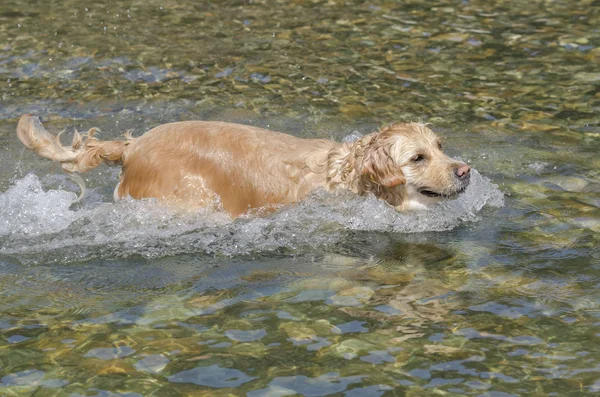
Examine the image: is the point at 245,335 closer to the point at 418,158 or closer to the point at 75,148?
the point at 418,158

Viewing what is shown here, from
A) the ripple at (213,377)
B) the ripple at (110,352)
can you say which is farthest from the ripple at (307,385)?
the ripple at (110,352)

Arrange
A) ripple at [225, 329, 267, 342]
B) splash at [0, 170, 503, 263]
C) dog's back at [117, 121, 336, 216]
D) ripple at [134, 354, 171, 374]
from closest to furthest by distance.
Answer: ripple at [134, 354, 171, 374]
ripple at [225, 329, 267, 342]
splash at [0, 170, 503, 263]
dog's back at [117, 121, 336, 216]

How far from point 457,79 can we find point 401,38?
1622 mm

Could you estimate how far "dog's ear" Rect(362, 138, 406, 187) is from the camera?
24.1 ft

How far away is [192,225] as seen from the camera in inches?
294

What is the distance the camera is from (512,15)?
13094 millimetres

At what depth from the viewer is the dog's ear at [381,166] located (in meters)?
7.35

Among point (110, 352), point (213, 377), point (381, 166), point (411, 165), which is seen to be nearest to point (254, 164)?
point (381, 166)

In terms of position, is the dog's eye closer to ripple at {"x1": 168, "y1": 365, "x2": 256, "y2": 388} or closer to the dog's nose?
the dog's nose

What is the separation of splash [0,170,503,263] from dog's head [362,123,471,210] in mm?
260

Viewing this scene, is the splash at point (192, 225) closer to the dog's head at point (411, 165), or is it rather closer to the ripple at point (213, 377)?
the dog's head at point (411, 165)

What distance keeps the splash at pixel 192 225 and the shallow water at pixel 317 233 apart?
17 mm

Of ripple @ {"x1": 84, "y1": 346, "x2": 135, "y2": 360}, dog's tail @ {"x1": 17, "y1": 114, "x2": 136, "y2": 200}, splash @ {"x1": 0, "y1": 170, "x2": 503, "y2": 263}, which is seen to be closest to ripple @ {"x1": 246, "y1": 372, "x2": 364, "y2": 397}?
ripple @ {"x1": 84, "y1": 346, "x2": 135, "y2": 360}

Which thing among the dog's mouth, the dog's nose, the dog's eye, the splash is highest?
the dog's eye
